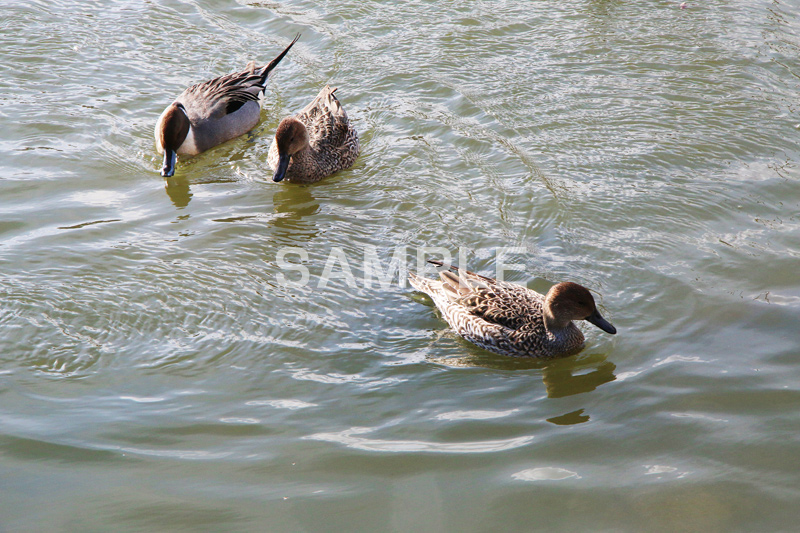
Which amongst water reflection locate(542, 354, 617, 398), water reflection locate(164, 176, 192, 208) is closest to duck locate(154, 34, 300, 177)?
water reflection locate(164, 176, 192, 208)

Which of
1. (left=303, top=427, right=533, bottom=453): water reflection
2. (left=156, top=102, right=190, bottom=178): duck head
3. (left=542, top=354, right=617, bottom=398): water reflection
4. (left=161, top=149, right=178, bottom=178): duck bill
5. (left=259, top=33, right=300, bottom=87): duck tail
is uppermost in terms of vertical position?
(left=259, top=33, right=300, bottom=87): duck tail

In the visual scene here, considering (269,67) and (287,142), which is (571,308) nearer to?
(287,142)

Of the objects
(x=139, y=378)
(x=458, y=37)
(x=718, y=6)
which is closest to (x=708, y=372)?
→ (x=139, y=378)

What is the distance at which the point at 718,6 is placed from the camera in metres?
10.3

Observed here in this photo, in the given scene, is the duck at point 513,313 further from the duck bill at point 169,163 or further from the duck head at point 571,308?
the duck bill at point 169,163

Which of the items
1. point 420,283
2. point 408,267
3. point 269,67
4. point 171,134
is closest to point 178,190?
point 171,134

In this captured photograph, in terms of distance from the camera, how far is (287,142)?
7.62m

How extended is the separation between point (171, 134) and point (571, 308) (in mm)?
Answer: 4793

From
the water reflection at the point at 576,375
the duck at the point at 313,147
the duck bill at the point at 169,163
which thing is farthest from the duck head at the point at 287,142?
the water reflection at the point at 576,375

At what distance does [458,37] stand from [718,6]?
371 centimetres

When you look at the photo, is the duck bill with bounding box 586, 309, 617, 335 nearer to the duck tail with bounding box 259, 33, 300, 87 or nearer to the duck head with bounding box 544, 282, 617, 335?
the duck head with bounding box 544, 282, 617, 335

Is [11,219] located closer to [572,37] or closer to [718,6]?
[572,37]

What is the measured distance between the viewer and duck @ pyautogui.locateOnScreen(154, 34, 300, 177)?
308 inches

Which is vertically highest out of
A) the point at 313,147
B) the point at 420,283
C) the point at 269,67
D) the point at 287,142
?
the point at 269,67
